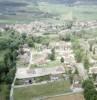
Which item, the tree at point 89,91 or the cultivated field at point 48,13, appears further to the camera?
the cultivated field at point 48,13

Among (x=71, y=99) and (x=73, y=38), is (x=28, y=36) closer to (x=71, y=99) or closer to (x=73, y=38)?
(x=73, y=38)

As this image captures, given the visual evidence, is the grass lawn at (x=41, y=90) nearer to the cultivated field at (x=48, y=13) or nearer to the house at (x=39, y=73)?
the house at (x=39, y=73)

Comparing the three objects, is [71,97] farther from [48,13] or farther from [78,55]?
[48,13]

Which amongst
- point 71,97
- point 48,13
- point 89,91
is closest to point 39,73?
point 71,97

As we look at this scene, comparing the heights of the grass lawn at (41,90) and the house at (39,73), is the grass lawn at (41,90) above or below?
below

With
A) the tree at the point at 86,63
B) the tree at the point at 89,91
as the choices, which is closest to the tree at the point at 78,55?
the tree at the point at 86,63

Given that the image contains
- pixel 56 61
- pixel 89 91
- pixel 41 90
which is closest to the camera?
pixel 89 91

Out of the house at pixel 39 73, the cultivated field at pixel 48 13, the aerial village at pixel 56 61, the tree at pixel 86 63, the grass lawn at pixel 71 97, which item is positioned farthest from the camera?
the cultivated field at pixel 48 13

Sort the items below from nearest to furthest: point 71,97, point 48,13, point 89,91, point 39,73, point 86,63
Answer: point 89,91 < point 71,97 < point 39,73 < point 86,63 < point 48,13
